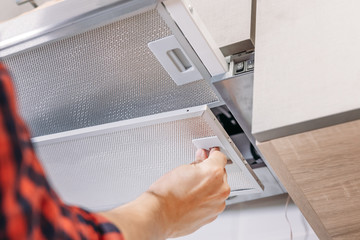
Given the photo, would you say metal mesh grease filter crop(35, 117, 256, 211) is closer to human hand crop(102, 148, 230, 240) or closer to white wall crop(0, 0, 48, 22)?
human hand crop(102, 148, 230, 240)

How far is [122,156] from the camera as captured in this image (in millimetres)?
1074

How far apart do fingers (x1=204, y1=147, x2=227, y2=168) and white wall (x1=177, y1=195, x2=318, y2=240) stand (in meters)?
0.38

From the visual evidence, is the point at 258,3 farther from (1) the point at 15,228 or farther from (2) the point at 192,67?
(1) the point at 15,228

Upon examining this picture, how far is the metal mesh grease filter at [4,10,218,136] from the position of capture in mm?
871

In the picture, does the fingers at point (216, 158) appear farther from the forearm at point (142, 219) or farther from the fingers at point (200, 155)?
the forearm at point (142, 219)

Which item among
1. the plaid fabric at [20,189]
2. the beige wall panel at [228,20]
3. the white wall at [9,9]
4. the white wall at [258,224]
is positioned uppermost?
the plaid fabric at [20,189]

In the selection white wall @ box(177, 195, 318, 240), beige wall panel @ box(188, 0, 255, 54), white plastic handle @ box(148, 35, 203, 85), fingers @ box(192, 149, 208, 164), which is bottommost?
white wall @ box(177, 195, 318, 240)

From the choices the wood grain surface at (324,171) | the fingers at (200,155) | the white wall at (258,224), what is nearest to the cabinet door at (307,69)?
the wood grain surface at (324,171)

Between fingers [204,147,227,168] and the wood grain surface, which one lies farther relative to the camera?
fingers [204,147,227,168]

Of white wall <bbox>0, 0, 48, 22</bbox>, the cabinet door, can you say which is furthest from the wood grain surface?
white wall <bbox>0, 0, 48, 22</bbox>

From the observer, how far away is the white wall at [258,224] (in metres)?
1.23

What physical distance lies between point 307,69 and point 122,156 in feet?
1.59

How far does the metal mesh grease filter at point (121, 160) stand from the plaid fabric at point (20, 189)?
0.56 meters

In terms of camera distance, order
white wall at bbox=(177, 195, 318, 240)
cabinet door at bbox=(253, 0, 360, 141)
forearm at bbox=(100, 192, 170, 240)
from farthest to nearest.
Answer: white wall at bbox=(177, 195, 318, 240) → cabinet door at bbox=(253, 0, 360, 141) → forearm at bbox=(100, 192, 170, 240)
